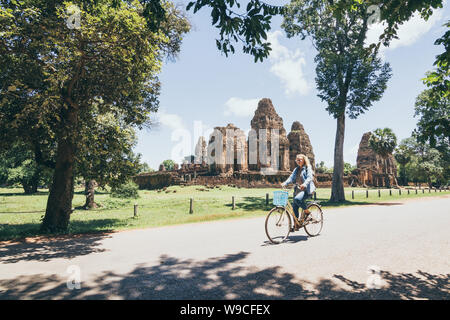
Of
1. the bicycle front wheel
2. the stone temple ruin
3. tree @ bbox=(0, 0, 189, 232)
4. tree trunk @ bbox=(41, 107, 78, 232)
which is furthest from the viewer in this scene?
the stone temple ruin

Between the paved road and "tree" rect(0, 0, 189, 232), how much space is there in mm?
3725

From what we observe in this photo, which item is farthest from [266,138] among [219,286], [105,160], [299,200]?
[219,286]

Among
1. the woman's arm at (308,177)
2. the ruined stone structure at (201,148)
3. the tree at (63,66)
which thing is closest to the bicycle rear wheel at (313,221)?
the woman's arm at (308,177)

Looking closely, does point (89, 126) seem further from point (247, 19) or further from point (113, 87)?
point (247, 19)

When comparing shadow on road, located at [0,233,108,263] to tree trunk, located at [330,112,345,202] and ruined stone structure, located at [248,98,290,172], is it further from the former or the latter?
ruined stone structure, located at [248,98,290,172]

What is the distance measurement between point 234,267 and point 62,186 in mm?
8035

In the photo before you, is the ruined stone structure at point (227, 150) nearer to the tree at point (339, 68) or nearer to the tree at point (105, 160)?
the tree at point (339, 68)

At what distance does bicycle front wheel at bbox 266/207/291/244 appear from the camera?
6.38m

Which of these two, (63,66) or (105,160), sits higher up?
(63,66)

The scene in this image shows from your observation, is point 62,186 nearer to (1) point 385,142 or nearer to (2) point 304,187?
(2) point 304,187

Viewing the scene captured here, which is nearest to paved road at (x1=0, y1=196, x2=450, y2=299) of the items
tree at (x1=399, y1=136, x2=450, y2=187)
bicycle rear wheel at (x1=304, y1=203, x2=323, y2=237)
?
bicycle rear wheel at (x1=304, y1=203, x2=323, y2=237)

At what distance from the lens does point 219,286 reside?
12.5 feet

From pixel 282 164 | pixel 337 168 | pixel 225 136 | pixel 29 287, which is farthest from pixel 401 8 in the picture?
pixel 282 164

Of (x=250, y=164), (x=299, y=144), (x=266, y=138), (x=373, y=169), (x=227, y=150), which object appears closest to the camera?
(x=227, y=150)
